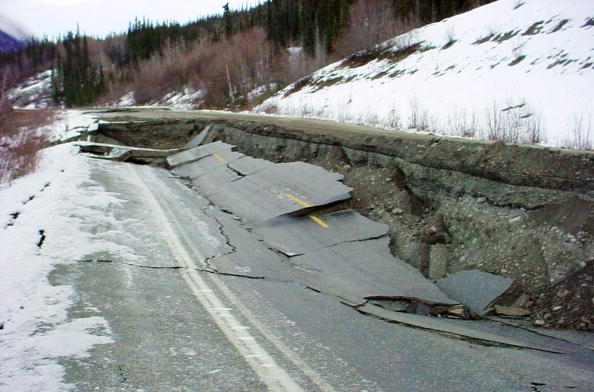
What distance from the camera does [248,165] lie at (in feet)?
45.0

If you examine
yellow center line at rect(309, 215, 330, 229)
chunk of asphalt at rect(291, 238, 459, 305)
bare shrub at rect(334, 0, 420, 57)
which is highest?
bare shrub at rect(334, 0, 420, 57)

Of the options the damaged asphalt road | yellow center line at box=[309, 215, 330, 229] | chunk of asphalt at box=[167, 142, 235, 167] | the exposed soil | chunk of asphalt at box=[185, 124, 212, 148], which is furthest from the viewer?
chunk of asphalt at box=[185, 124, 212, 148]

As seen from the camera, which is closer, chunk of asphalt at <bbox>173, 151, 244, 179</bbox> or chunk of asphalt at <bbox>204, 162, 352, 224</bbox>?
chunk of asphalt at <bbox>204, 162, 352, 224</bbox>

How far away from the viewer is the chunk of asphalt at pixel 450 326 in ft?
15.8

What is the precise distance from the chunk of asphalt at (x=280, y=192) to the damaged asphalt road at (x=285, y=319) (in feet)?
0.36

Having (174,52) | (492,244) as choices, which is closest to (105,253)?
(492,244)

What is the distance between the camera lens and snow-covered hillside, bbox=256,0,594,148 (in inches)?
513

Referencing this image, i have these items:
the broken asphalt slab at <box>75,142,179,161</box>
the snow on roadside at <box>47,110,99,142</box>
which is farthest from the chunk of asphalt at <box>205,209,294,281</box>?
the snow on roadside at <box>47,110,99,142</box>

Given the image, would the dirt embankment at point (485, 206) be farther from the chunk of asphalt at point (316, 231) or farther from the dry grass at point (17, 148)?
the dry grass at point (17, 148)

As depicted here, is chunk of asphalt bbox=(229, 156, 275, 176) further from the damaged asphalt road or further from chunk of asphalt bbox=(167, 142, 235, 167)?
the damaged asphalt road

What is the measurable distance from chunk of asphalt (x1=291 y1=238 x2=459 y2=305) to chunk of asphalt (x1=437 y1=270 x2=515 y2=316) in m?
0.19

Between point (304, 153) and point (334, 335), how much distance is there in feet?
29.6

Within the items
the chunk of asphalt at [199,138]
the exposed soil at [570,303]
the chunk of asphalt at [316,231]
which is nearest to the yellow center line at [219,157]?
the chunk of asphalt at [199,138]

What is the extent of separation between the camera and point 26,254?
592cm
